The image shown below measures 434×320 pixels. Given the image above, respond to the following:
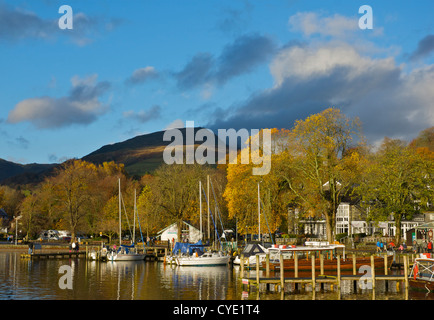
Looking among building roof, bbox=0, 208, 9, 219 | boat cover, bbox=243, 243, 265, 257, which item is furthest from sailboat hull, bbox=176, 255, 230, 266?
building roof, bbox=0, 208, 9, 219

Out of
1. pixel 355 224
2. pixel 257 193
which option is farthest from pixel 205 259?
pixel 355 224

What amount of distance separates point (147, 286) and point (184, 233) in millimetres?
52932

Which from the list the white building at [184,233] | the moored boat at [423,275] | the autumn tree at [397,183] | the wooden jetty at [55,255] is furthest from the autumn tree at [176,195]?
the moored boat at [423,275]

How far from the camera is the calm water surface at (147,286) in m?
37.4

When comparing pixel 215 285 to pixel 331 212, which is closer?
pixel 215 285

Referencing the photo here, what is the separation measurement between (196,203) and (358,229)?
30791 millimetres

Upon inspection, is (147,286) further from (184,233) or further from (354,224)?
(354,224)

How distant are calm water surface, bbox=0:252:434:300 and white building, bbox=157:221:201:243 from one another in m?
29.6

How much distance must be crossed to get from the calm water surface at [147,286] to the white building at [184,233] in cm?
2962

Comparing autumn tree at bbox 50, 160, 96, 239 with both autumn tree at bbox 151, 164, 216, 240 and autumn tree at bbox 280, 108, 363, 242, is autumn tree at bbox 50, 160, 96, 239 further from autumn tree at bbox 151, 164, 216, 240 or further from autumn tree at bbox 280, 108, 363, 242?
autumn tree at bbox 280, 108, 363, 242

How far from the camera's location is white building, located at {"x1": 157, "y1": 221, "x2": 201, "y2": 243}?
3641 inches
